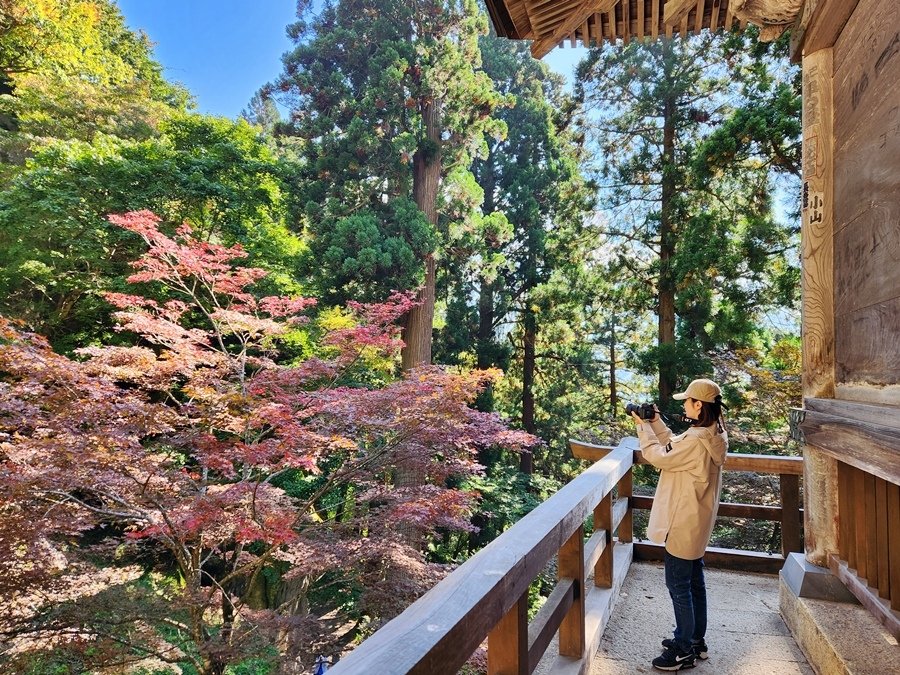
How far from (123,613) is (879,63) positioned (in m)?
5.15

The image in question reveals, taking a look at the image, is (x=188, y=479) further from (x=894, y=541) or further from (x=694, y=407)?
(x=894, y=541)

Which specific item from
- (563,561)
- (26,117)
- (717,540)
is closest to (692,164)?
(717,540)

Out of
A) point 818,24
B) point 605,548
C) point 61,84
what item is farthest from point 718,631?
point 61,84

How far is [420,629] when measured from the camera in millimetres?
689

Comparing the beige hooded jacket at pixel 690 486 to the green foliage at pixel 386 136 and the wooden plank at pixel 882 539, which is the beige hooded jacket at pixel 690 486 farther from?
the green foliage at pixel 386 136

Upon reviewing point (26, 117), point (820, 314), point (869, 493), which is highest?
point (26, 117)

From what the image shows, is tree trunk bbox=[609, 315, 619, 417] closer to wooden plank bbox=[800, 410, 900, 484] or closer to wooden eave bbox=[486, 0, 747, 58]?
wooden eave bbox=[486, 0, 747, 58]

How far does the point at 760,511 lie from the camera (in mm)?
2961

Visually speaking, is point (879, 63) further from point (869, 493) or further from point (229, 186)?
Answer: point (229, 186)

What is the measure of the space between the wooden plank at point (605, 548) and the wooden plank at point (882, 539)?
0.90 m

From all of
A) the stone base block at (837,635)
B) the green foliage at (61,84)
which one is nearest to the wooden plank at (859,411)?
the stone base block at (837,635)

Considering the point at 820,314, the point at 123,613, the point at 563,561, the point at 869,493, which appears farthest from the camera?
the point at 123,613

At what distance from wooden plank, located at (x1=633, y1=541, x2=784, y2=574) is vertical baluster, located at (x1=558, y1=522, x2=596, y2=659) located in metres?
1.45

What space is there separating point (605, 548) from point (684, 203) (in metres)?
8.27
